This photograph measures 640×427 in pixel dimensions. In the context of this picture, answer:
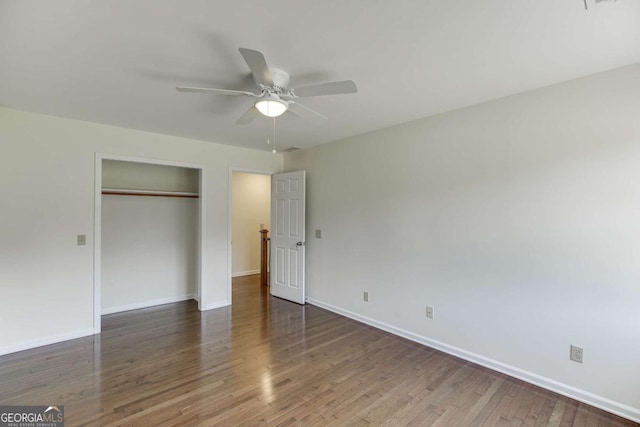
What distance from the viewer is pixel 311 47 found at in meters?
1.89

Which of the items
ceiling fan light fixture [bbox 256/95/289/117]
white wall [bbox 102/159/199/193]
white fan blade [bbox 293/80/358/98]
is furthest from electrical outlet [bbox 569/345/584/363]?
white wall [bbox 102/159/199/193]

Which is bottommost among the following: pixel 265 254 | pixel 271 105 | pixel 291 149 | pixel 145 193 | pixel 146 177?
pixel 265 254

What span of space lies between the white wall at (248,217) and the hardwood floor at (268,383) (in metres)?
3.04

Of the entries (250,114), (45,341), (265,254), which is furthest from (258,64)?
(265,254)

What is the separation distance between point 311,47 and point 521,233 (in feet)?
7.53

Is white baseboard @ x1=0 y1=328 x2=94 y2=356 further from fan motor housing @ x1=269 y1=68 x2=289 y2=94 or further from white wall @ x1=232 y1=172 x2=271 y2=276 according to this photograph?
fan motor housing @ x1=269 y1=68 x2=289 y2=94

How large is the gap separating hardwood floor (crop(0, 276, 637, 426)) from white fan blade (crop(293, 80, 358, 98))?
7.37ft

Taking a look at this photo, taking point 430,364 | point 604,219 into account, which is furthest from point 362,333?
point 604,219

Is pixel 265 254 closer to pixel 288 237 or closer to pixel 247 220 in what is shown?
pixel 247 220

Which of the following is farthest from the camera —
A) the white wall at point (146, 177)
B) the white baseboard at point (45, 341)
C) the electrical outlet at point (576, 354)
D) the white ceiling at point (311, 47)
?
the white wall at point (146, 177)

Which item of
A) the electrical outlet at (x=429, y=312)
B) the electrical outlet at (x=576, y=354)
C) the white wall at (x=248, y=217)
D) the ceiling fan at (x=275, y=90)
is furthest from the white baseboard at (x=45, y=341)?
the electrical outlet at (x=576, y=354)

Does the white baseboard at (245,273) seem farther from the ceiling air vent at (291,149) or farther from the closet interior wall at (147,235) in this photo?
the ceiling air vent at (291,149)

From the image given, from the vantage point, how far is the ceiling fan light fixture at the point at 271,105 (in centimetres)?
217

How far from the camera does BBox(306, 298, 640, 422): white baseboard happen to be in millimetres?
2172
